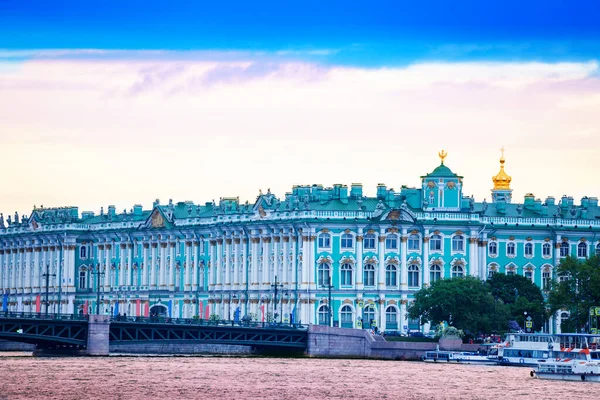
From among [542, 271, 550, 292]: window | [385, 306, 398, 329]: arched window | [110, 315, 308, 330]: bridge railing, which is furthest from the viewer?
[542, 271, 550, 292]: window

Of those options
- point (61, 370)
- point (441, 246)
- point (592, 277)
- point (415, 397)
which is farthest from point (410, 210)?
point (415, 397)

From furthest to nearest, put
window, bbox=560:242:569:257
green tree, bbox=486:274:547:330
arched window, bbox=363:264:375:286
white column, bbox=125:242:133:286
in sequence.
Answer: white column, bbox=125:242:133:286
window, bbox=560:242:569:257
arched window, bbox=363:264:375:286
green tree, bbox=486:274:547:330

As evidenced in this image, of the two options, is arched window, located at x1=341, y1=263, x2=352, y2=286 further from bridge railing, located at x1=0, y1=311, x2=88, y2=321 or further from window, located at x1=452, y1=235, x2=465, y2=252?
bridge railing, located at x1=0, y1=311, x2=88, y2=321

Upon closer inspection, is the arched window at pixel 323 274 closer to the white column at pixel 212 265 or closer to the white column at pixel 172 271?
the white column at pixel 212 265

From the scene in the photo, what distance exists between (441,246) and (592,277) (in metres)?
17.0

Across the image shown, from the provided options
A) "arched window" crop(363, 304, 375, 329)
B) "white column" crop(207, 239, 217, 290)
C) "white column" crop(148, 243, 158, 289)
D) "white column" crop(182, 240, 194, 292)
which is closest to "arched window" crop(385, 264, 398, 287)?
"arched window" crop(363, 304, 375, 329)

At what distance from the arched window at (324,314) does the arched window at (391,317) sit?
4356 mm

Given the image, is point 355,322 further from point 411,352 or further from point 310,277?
point 411,352

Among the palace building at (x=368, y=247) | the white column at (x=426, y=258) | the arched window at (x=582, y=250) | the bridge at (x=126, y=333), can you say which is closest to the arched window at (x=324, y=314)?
the palace building at (x=368, y=247)

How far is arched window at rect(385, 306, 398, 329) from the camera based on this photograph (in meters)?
173

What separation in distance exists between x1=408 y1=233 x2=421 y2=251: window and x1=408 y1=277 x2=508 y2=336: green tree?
9.62 m

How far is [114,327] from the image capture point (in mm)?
147125

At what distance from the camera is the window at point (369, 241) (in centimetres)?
17338

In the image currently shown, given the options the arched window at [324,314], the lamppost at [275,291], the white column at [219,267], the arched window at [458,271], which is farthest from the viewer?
the white column at [219,267]
